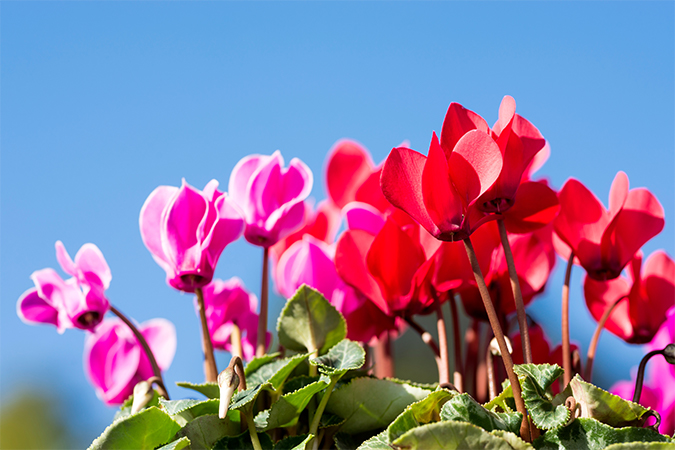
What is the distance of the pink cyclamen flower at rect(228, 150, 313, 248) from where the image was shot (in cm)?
87

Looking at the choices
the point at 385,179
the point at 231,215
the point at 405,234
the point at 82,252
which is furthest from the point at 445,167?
the point at 82,252

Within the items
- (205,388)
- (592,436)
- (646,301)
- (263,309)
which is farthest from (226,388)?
(646,301)

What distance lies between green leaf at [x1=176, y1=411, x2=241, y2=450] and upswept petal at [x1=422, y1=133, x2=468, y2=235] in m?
0.31

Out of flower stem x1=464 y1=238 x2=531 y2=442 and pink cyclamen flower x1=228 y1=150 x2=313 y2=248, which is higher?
pink cyclamen flower x1=228 y1=150 x2=313 y2=248

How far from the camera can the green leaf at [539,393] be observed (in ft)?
1.94

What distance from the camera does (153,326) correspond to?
1.09 m

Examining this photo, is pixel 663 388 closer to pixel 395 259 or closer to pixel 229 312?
pixel 395 259

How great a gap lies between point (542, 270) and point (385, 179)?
38cm

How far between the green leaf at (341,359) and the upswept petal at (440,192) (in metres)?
0.18

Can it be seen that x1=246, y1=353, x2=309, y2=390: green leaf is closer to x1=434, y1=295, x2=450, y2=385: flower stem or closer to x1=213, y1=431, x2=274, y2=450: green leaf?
x1=213, y1=431, x2=274, y2=450: green leaf

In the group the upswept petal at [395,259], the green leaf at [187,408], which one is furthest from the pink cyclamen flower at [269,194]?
the green leaf at [187,408]

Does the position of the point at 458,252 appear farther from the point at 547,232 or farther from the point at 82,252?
the point at 82,252

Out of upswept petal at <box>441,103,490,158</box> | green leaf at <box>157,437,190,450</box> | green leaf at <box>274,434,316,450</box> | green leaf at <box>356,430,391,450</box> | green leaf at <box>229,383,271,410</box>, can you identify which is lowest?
green leaf at <box>274,434,316,450</box>

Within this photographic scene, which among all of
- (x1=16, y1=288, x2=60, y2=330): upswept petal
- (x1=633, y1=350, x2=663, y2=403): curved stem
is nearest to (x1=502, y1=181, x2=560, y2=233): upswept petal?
(x1=633, y1=350, x2=663, y2=403): curved stem
